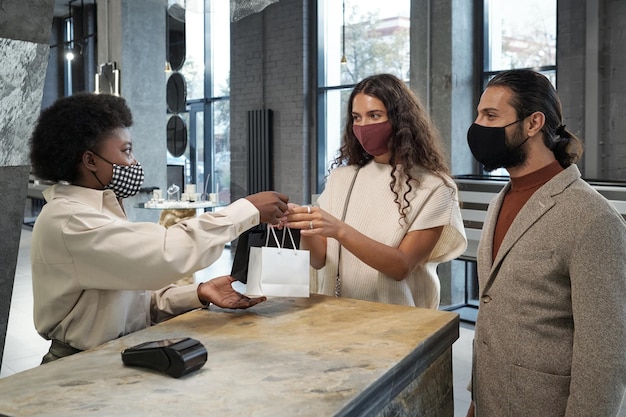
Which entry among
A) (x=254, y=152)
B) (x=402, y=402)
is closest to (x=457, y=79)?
(x=254, y=152)

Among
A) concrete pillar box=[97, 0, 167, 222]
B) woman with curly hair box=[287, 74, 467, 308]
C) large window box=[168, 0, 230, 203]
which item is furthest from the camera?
large window box=[168, 0, 230, 203]

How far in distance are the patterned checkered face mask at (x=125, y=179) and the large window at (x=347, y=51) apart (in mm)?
6893

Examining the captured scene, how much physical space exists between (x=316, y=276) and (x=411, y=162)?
1.94ft

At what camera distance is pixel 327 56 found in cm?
952

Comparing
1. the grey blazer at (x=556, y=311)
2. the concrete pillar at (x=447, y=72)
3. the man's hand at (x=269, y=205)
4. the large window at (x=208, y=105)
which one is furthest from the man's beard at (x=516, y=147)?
the large window at (x=208, y=105)

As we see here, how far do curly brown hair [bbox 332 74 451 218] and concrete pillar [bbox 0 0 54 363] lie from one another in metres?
1.15

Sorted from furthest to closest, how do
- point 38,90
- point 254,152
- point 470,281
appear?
point 254,152, point 470,281, point 38,90

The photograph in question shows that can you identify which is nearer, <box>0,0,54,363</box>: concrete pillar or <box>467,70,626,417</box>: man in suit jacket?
<box>467,70,626,417</box>: man in suit jacket

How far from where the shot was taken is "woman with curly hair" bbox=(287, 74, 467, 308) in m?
2.27

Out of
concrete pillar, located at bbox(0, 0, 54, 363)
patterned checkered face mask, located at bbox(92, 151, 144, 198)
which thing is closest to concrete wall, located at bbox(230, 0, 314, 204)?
concrete pillar, located at bbox(0, 0, 54, 363)

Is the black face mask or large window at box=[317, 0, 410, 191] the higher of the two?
large window at box=[317, 0, 410, 191]

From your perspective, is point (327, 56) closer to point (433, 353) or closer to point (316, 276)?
point (316, 276)

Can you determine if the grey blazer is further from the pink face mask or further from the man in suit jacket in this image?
the pink face mask

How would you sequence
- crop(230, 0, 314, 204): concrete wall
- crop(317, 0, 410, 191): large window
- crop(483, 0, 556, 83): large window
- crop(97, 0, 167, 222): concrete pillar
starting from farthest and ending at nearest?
crop(230, 0, 314, 204): concrete wall → crop(317, 0, 410, 191): large window → crop(97, 0, 167, 222): concrete pillar → crop(483, 0, 556, 83): large window
